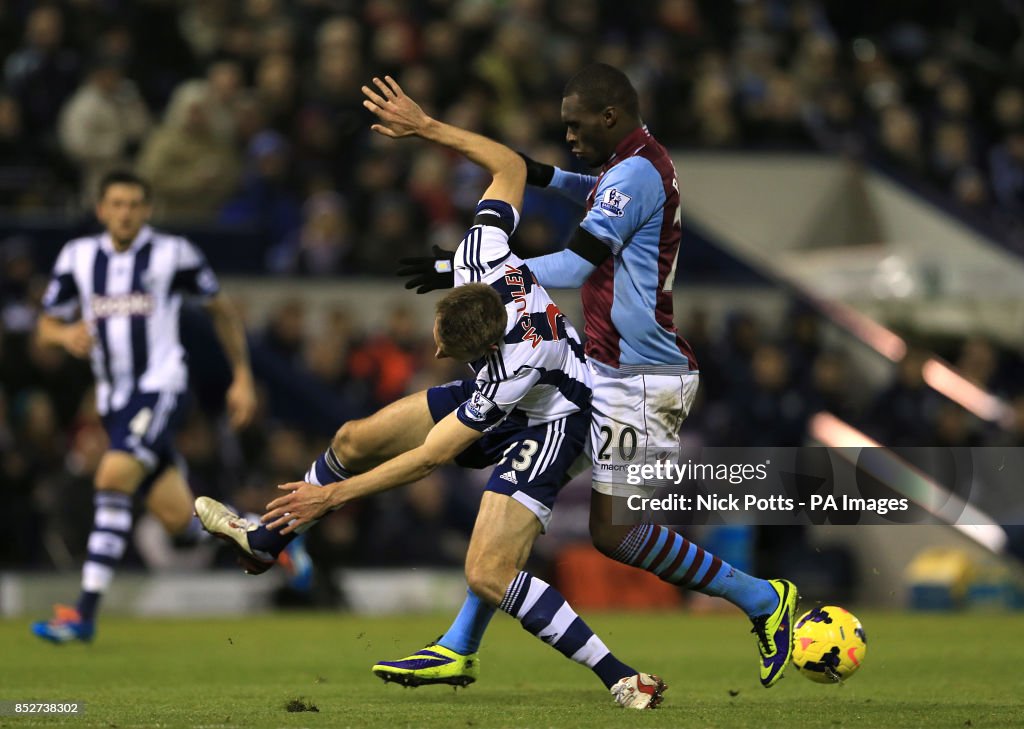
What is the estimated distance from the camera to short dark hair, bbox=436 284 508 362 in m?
6.89

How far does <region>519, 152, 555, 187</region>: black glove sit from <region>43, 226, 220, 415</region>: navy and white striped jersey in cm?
355

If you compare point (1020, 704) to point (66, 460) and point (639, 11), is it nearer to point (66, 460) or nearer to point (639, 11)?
point (66, 460)

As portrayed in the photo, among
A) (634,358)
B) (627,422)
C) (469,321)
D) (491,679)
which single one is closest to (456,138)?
(469,321)

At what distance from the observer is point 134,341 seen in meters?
10.7

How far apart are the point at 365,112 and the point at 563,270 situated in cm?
1005

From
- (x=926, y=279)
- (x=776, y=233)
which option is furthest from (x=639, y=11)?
(x=926, y=279)

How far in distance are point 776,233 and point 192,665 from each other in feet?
39.3

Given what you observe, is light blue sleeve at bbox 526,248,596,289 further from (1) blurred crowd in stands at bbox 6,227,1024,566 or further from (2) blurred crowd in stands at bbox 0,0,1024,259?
(2) blurred crowd in stands at bbox 0,0,1024,259

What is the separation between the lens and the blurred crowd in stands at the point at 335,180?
47.0 ft

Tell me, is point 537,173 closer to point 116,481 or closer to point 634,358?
point 634,358

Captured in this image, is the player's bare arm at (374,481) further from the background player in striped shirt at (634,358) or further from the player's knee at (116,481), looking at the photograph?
the player's knee at (116,481)

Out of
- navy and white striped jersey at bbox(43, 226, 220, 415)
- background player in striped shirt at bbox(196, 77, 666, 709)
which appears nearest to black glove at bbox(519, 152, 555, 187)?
background player in striped shirt at bbox(196, 77, 666, 709)

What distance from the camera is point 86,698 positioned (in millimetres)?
7387

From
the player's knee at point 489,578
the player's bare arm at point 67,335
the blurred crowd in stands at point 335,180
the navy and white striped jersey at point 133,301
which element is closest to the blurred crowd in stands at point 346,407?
the blurred crowd in stands at point 335,180
